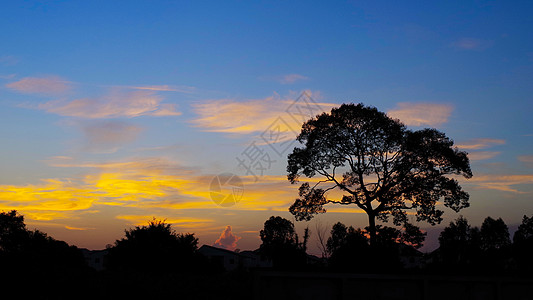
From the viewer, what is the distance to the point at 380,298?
45.6 feet

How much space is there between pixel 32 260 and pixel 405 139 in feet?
96.6

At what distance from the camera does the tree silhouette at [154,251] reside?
36406 mm

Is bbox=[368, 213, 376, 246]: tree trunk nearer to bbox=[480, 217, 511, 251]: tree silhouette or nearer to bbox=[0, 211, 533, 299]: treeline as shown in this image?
bbox=[0, 211, 533, 299]: treeline

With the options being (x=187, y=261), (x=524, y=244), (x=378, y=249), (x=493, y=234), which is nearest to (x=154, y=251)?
(x=187, y=261)

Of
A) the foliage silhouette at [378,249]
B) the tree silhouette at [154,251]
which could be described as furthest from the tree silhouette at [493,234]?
the tree silhouette at [154,251]

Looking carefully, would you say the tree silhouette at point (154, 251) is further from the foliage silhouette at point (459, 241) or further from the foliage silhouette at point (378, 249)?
the foliage silhouette at point (459, 241)

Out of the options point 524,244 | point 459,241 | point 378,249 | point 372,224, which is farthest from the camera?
point 459,241

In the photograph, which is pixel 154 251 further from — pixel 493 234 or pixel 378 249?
pixel 493 234

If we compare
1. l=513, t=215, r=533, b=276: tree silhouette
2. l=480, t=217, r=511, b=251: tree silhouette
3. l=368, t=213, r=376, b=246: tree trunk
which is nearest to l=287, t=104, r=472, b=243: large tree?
l=368, t=213, r=376, b=246: tree trunk

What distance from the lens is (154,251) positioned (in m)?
36.9

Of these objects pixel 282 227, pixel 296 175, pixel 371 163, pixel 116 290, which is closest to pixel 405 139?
pixel 371 163

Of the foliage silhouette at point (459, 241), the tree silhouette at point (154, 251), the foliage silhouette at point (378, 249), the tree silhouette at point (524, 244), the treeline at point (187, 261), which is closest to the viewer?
the treeline at point (187, 261)

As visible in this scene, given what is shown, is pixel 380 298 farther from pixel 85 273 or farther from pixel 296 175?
pixel 296 175

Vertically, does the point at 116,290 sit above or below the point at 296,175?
below
